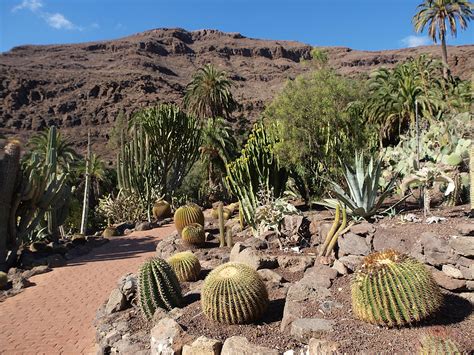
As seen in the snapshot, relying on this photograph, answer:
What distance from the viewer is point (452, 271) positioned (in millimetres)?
4883

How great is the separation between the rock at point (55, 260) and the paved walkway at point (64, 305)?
9.3 inches

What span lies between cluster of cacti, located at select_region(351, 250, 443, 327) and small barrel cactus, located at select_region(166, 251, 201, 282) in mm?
3639

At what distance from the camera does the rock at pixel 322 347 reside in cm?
373

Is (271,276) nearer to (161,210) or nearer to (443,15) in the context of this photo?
(161,210)

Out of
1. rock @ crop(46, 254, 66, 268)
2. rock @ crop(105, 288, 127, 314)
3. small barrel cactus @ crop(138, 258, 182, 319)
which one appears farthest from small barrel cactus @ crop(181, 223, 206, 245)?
rock @ crop(46, 254, 66, 268)

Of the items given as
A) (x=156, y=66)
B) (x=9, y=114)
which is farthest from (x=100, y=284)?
(x=156, y=66)

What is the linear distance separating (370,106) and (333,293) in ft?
61.1

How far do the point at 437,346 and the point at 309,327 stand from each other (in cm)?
133

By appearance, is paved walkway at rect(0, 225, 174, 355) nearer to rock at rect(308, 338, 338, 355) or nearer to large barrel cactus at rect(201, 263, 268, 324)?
large barrel cactus at rect(201, 263, 268, 324)

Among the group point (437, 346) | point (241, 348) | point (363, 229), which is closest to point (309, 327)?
point (241, 348)

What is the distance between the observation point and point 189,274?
A: 7270 mm

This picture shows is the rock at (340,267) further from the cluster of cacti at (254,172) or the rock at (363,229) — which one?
the cluster of cacti at (254,172)

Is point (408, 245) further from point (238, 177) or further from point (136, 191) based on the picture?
point (136, 191)

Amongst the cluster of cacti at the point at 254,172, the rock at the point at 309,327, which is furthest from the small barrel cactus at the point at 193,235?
the rock at the point at 309,327
